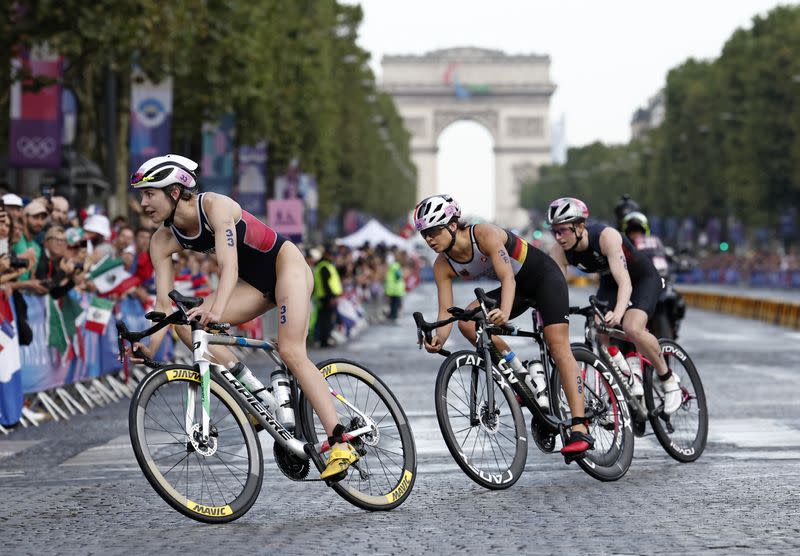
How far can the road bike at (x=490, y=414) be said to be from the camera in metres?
9.13

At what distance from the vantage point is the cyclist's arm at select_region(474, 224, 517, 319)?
9203 mm

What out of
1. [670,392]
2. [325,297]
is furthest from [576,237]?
[325,297]

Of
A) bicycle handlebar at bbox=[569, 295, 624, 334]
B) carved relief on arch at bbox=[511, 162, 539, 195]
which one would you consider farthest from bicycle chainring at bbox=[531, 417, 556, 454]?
carved relief on arch at bbox=[511, 162, 539, 195]

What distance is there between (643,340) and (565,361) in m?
1.17

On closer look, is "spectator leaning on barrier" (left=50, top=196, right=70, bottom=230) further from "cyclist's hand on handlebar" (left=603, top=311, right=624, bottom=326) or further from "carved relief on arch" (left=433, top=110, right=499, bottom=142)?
"carved relief on arch" (left=433, top=110, right=499, bottom=142)

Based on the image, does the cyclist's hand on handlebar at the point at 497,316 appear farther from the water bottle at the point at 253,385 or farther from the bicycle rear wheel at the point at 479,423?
the water bottle at the point at 253,385

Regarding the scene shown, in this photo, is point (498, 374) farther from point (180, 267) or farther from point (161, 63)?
point (161, 63)

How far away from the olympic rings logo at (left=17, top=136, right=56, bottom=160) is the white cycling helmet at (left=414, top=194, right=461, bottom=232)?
15.9 m

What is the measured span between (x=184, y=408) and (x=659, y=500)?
230 cm

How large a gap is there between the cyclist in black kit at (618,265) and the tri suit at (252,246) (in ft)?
7.78

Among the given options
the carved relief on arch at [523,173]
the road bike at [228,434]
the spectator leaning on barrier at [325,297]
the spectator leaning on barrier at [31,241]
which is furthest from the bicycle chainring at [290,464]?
the carved relief on arch at [523,173]

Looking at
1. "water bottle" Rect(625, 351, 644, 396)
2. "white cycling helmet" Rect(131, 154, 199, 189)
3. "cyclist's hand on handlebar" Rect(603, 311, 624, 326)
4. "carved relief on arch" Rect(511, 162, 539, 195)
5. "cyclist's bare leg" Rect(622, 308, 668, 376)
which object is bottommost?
"water bottle" Rect(625, 351, 644, 396)

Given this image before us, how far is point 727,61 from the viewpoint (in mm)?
77562

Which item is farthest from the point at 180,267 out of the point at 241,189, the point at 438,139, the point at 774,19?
the point at 438,139
